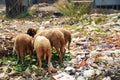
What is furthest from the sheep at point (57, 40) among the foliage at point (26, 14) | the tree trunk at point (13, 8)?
the tree trunk at point (13, 8)

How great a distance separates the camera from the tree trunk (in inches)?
869

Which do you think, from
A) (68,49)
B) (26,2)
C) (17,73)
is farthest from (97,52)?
(26,2)

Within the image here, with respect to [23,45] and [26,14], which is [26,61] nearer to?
[23,45]

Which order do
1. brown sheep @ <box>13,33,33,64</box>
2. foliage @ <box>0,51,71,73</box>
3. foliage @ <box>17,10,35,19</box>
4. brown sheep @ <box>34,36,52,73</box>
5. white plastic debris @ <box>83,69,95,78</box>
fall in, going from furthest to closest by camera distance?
foliage @ <box>17,10,35,19</box> < brown sheep @ <box>13,33,33,64</box> < foliage @ <box>0,51,71,73</box> < white plastic debris @ <box>83,69,95,78</box> < brown sheep @ <box>34,36,52,73</box>

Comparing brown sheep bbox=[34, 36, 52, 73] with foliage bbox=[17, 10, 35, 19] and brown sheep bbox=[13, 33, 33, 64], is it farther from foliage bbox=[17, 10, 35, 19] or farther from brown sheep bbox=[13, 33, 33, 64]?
foliage bbox=[17, 10, 35, 19]

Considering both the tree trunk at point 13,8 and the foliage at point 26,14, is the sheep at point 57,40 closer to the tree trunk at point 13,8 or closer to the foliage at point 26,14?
the foliage at point 26,14

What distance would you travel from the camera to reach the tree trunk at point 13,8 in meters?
22.1

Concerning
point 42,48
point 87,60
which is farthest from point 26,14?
point 42,48

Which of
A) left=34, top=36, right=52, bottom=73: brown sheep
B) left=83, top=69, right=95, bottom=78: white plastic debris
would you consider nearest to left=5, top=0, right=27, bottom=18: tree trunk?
left=34, top=36, right=52, bottom=73: brown sheep

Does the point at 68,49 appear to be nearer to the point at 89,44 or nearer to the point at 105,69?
the point at 89,44

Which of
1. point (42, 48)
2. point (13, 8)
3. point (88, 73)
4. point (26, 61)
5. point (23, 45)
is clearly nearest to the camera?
point (42, 48)

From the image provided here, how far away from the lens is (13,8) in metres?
22.3

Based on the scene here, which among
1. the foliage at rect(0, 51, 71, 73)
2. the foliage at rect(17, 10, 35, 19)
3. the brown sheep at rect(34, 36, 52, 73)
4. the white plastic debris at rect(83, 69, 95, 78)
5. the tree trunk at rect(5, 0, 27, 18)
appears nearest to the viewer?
the brown sheep at rect(34, 36, 52, 73)

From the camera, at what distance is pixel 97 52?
8.55 metres
